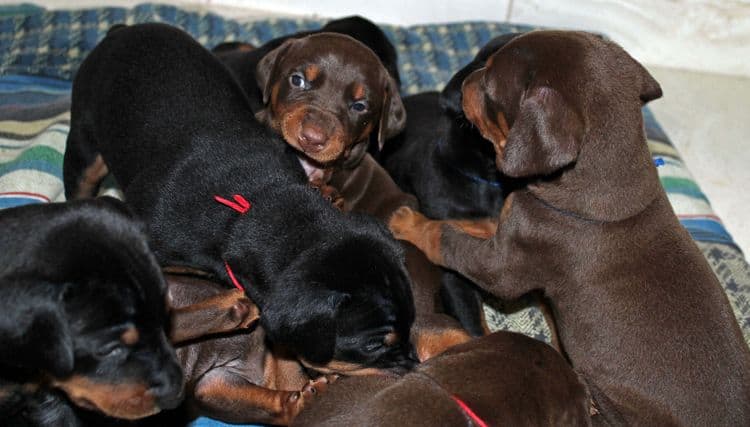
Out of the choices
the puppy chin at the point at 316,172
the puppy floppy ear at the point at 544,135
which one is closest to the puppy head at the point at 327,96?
the puppy chin at the point at 316,172

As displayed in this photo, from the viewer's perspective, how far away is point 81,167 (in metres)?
4.51

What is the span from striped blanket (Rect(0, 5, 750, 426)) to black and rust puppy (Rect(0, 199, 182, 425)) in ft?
6.30

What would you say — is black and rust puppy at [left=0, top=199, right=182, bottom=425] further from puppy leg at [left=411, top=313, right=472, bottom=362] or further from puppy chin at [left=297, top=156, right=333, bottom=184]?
puppy chin at [left=297, top=156, right=333, bottom=184]

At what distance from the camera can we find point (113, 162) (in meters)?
4.12

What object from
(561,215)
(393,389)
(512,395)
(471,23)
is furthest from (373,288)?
(471,23)

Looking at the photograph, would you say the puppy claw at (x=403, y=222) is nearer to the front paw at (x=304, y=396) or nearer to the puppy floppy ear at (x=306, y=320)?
the front paw at (x=304, y=396)

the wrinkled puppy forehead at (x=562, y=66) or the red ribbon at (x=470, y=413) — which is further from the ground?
the wrinkled puppy forehead at (x=562, y=66)

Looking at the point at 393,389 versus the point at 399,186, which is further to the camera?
the point at 399,186

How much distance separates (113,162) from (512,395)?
7.35ft

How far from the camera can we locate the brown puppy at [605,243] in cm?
348

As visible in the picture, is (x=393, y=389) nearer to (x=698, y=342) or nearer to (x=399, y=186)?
(x=698, y=342)

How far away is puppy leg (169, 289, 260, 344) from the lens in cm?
355

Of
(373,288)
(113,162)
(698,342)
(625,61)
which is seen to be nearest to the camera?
(373,288)

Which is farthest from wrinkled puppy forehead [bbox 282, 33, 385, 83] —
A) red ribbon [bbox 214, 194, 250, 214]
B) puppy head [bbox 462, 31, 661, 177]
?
red ribbon [bbox 214, 194, 250, 214]
